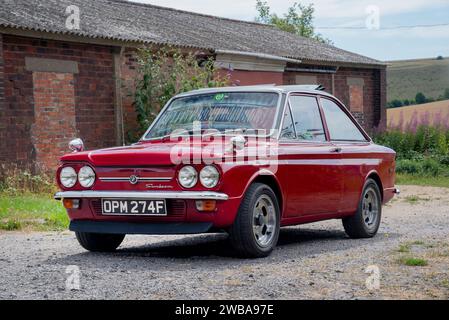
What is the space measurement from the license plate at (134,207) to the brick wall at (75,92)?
8088 millimetres

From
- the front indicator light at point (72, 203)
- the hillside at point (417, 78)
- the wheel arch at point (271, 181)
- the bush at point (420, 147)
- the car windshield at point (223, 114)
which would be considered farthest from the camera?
the hillside at point (417, 78)

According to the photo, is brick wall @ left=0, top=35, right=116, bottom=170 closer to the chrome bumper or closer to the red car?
the red car

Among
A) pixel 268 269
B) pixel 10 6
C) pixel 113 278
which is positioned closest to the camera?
pixel 113 278

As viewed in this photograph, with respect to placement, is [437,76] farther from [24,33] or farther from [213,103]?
[213,103]

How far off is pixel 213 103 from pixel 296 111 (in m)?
0.82

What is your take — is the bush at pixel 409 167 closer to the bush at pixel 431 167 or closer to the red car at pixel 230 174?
the bush at pixel 431 167

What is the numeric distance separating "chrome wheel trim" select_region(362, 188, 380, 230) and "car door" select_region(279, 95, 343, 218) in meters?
0.76

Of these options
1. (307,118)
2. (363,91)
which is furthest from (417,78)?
(307,118)

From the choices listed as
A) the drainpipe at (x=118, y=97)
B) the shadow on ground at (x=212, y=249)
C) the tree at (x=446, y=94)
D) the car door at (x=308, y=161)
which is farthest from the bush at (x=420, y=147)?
the tree at (x=446, y=94)

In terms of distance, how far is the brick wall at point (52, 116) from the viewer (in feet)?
51.6

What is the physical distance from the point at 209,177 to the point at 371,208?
304 cm

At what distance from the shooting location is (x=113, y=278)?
20.3 feet
